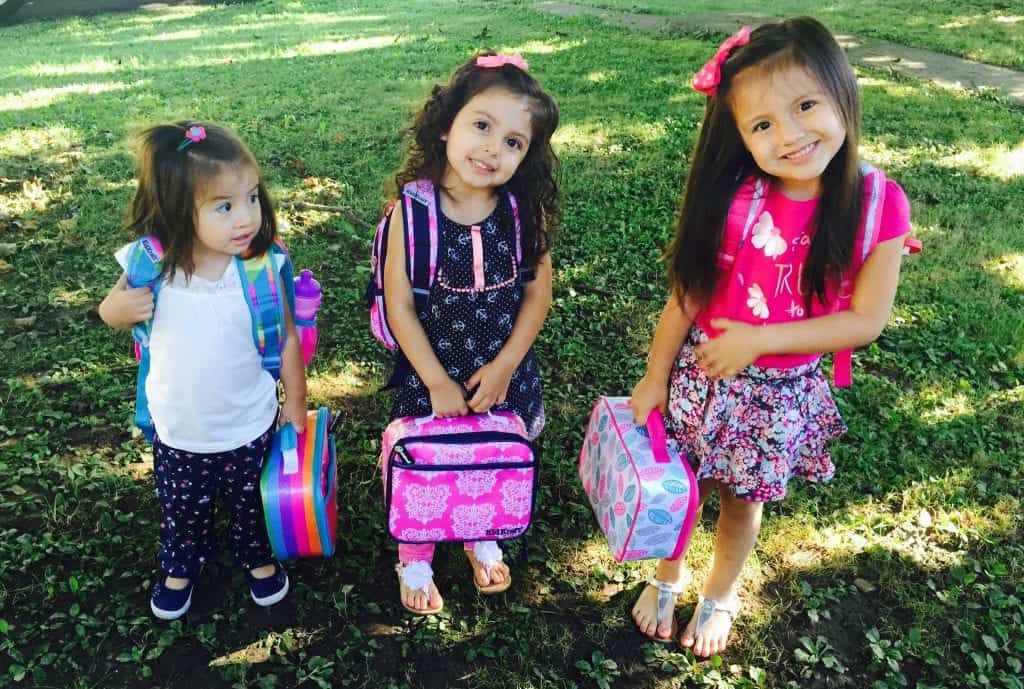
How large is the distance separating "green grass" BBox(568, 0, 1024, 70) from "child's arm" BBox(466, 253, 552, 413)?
894cm

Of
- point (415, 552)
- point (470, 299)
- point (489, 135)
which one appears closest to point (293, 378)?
point (470, 299)

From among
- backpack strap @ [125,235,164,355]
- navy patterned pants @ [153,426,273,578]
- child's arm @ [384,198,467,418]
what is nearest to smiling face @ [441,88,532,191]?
child's arm @ [384,198,467,418]

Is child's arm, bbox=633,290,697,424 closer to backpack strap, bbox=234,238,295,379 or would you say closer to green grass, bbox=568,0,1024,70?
backpack strap, bbox=234,238,295,379

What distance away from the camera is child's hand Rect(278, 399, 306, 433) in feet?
8.05

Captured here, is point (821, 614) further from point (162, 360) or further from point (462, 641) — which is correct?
point (162, 360)

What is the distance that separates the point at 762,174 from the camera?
2037 mm

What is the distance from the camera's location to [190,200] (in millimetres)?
2080

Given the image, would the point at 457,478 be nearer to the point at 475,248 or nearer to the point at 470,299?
the point at 470,299

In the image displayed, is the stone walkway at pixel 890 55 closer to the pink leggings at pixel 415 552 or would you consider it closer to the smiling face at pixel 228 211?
the pink leggings at pixel 415 552

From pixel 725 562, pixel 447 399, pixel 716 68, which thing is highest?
pixel 716 68

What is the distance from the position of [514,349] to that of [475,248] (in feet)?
1.12

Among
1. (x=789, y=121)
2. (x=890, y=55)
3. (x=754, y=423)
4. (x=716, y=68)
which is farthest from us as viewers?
(x=890, y=55)

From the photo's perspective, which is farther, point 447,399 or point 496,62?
point 447,399

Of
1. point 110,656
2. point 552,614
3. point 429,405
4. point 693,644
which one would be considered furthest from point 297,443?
point 693,644
